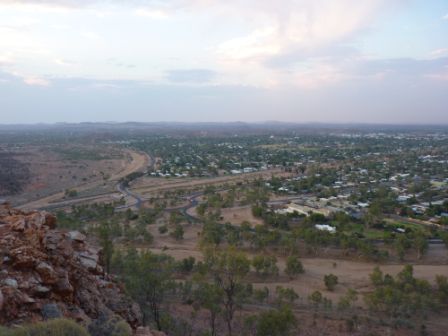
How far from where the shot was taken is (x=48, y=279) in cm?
1080

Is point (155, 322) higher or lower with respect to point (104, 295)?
lower

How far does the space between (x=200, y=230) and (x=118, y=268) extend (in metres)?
17.4

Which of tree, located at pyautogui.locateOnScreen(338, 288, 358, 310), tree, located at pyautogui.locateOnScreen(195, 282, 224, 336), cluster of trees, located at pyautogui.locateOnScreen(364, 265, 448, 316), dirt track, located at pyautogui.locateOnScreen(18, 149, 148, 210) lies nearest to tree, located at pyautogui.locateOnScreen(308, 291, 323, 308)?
tree, located at pyautogui.locateOnScreen(338, 288, 358, 310)

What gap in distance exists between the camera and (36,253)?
36.7 feet

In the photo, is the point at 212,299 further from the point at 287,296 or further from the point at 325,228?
the point at 325,228

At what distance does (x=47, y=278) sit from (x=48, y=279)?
0.18 feet

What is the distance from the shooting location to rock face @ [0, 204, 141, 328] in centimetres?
989

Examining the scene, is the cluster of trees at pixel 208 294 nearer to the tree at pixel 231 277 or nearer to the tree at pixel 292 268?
the tree at pixel 231 277

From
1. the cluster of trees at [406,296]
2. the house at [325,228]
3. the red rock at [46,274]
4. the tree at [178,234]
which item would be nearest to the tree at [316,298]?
the cluster of trees at [406,296]

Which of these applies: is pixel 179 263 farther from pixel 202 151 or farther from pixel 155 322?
pixel 202 151

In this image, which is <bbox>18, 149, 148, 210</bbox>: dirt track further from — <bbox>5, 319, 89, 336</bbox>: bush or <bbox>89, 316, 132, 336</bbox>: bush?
<bbox>5, 319, 89, 336</bbox>: bush

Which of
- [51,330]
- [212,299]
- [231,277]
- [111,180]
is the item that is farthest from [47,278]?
[111,180]

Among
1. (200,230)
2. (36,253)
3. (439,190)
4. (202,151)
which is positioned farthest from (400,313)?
(202,151)

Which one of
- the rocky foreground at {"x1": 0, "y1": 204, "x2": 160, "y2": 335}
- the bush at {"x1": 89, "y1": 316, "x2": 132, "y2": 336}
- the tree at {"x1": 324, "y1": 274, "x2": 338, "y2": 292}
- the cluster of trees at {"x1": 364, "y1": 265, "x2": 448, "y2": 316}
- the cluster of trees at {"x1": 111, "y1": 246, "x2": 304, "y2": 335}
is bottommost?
the tree at {"x1": 324, "y1": 274, "x2": 338, "y2": 292}
